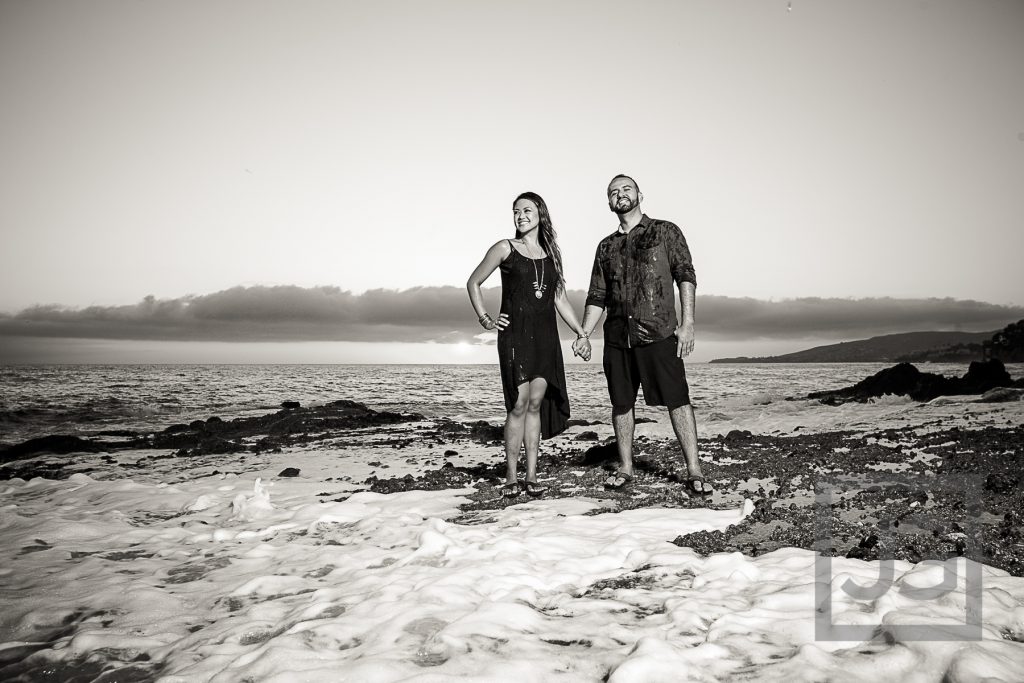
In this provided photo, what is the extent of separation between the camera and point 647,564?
3.29 m

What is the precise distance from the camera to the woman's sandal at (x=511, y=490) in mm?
5305

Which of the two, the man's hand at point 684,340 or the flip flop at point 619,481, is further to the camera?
the flip flop at point 619,481

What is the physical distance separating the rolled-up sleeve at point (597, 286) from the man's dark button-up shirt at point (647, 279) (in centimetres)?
23

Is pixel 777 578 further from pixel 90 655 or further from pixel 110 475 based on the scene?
pixel 110 475

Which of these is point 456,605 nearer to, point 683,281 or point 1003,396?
point 683,281

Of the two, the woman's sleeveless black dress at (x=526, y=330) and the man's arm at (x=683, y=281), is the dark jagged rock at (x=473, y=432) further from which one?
the man's arm at (x=683, y=281)

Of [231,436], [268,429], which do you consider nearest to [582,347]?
[231,436]

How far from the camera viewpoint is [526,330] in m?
5.39

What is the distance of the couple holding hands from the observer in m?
5.30

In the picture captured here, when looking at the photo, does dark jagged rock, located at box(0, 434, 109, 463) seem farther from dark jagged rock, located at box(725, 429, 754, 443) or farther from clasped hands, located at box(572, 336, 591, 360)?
dark jagged rock, located at box(725, 429, 754, 443)

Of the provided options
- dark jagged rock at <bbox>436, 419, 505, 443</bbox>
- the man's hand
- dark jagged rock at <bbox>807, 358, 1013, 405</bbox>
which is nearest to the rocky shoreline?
dark jagged rock at <bbox>436, 419, 505, 443</bbox>

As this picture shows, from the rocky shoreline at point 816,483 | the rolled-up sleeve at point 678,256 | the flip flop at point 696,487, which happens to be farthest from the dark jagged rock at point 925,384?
the rolled-up sleeve at point 678,256

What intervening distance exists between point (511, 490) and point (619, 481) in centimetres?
113

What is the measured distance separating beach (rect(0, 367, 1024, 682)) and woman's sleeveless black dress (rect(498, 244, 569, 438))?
1251mm
